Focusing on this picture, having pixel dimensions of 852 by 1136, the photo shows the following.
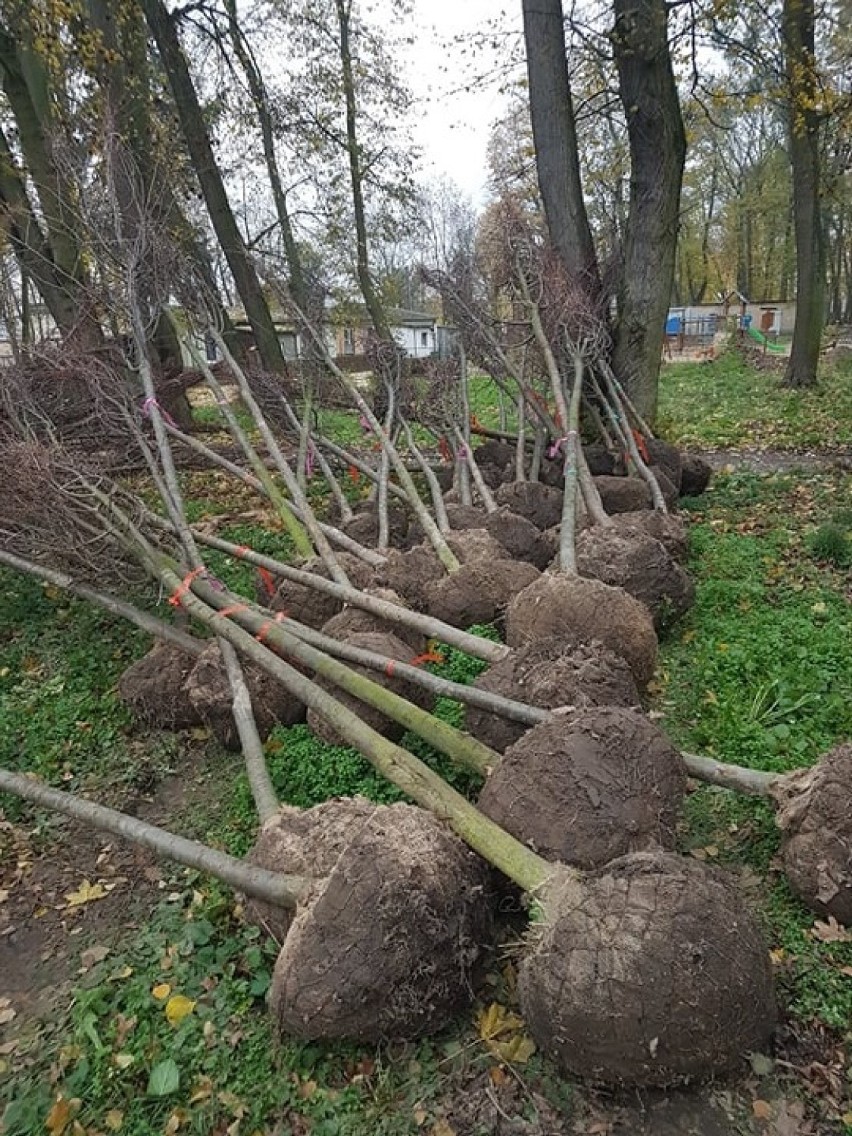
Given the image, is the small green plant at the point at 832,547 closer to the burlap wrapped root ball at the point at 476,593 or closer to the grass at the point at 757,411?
the burlap wrapped root ball at the point at 476,593

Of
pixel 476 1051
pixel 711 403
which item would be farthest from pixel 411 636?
pixel 711 403

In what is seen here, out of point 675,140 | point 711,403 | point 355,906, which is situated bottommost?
point 711,403

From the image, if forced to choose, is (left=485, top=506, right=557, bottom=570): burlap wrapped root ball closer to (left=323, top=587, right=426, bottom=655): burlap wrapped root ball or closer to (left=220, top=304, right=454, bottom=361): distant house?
(left=323, top=587, right=426, bottom=655): burlap wrapped root ball

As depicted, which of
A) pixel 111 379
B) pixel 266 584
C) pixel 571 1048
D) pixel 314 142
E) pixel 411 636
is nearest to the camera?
pixel 571 1048

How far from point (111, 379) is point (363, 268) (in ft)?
47.3

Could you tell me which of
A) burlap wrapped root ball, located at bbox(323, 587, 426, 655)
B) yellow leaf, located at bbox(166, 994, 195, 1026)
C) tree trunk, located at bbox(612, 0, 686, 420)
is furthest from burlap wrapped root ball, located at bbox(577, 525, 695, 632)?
tree trunk, located at bbox(612, 0, 686, 420)

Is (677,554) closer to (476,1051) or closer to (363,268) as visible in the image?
(476,1051)

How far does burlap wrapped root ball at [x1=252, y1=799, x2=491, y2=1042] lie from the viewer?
8.00ft

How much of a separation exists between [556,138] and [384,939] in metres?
9.52

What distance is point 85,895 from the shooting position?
3592mm

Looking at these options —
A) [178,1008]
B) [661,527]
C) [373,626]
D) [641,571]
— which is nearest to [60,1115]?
[178,1008]

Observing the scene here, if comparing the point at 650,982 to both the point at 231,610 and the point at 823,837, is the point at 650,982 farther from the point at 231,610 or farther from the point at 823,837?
the point at 231,610

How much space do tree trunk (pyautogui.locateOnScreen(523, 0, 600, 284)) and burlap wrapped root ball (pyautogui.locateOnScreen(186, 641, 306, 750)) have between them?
6781 mm

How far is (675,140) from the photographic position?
8.96m
